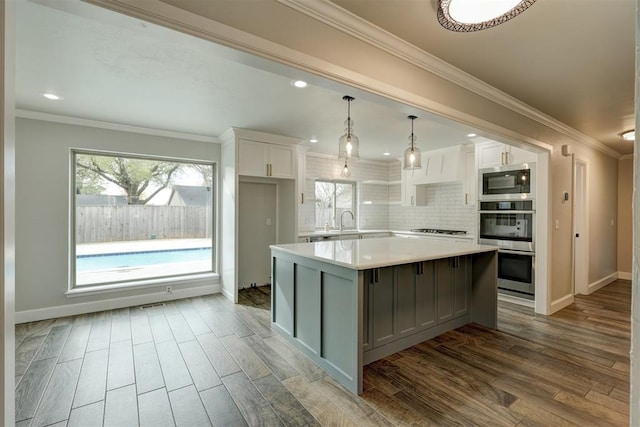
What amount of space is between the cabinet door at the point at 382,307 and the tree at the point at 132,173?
11.5 feet

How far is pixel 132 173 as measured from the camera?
429cm

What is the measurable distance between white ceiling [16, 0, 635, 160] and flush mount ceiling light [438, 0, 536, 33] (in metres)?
0.14

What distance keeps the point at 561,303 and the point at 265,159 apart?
179 inches

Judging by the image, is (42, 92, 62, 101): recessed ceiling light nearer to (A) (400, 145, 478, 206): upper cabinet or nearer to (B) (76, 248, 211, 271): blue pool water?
(B) (76, 248, 211, 271): blue pool water

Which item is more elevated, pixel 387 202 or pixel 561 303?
pixel 387 202

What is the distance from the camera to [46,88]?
2.89 metres

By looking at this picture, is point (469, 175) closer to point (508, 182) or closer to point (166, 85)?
point (508, 182)

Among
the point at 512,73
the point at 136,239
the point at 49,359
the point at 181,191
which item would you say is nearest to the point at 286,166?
the point at 181,191

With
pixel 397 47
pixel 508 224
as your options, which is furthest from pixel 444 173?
pixel 397 47

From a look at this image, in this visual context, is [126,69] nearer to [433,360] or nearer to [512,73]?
[512,73]

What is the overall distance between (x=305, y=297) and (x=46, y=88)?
3149 mm

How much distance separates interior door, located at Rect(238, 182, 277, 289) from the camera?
501 centimetres

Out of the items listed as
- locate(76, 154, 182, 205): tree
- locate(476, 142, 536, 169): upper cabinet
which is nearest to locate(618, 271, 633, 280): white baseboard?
locate(476, 142, 536, 169): upper cabinet

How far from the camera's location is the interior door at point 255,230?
5.01 meters
